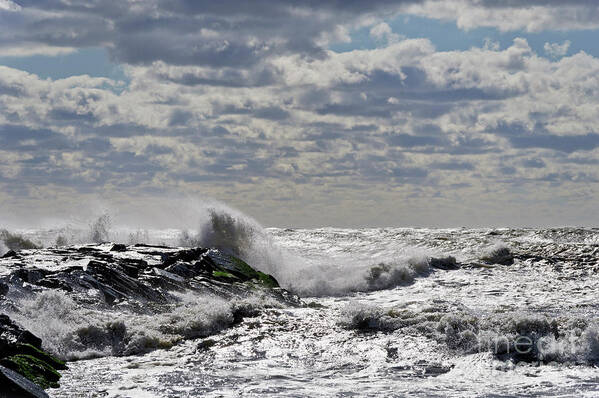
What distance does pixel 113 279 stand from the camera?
53.4ft

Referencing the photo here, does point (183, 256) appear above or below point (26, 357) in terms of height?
above

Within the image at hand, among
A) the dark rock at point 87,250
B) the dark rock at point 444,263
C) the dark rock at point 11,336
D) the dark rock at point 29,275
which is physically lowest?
the dark rock at point 444,263

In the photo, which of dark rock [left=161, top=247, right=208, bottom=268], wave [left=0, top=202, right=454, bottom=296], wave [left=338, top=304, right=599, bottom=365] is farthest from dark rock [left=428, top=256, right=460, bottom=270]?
wave [left=338, top=304, right=599, bottom=365]

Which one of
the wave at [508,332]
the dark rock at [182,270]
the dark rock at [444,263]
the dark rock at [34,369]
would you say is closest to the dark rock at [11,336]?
the dark rock at [34,369]

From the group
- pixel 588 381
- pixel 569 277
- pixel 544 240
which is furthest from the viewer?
pixel 544 240

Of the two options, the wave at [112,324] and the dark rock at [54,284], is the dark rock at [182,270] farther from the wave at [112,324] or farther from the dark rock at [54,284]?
the dark rock at [54,284]

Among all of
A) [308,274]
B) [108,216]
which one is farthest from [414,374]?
[108,216]

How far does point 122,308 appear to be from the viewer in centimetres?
1488

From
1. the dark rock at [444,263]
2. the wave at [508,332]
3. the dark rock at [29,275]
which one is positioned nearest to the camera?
the wave at [508,332]

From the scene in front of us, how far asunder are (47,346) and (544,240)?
961 inches

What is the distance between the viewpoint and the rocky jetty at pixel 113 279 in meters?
10.7

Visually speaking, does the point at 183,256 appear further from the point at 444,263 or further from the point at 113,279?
the point at 444,263

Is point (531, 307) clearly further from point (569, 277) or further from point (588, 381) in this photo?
point (588, 381)

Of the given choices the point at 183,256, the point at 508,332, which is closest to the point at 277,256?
the point at 183,256
